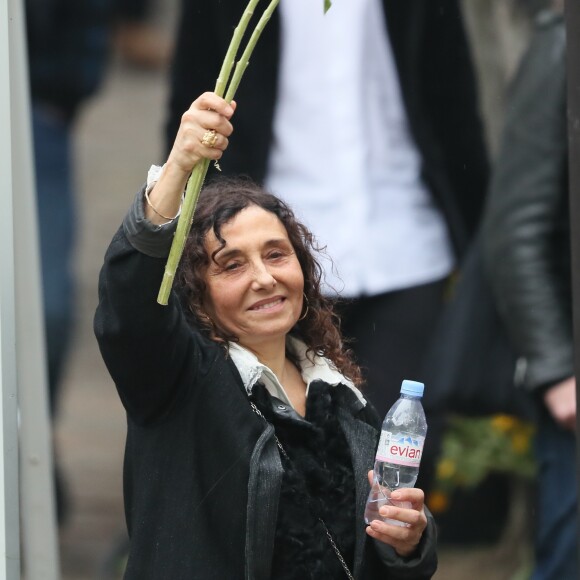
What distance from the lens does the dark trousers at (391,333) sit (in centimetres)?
356

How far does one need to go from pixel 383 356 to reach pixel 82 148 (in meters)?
1.10

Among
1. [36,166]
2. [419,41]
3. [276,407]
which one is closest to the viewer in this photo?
[276,407]

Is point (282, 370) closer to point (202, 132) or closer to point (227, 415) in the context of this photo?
point (227, 415)

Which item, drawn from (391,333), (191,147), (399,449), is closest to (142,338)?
(191,147)

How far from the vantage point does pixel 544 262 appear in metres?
3.48

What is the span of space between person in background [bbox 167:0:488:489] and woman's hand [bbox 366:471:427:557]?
143cm

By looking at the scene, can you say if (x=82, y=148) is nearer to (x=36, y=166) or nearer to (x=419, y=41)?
(x=36, y=166)

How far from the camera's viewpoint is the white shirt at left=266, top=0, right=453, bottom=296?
142 inches

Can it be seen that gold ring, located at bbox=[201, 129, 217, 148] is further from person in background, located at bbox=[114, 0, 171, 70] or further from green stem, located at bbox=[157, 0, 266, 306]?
person in background, located at bbox=[114, 0, 171, 70]

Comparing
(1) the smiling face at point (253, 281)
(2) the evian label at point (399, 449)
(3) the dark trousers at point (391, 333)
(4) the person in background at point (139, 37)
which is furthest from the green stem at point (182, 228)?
(4) the person in background at point (139, 37)

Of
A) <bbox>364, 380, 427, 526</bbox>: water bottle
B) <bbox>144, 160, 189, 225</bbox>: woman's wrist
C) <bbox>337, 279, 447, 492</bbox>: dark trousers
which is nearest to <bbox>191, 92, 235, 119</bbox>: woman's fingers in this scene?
<bbox>144, 160, 189, 225</bbox>: woman's wrist

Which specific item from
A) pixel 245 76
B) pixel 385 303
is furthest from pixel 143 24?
pixel 385 303

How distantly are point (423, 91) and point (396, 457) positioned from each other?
1.76 metres

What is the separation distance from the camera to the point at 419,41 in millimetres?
3561
